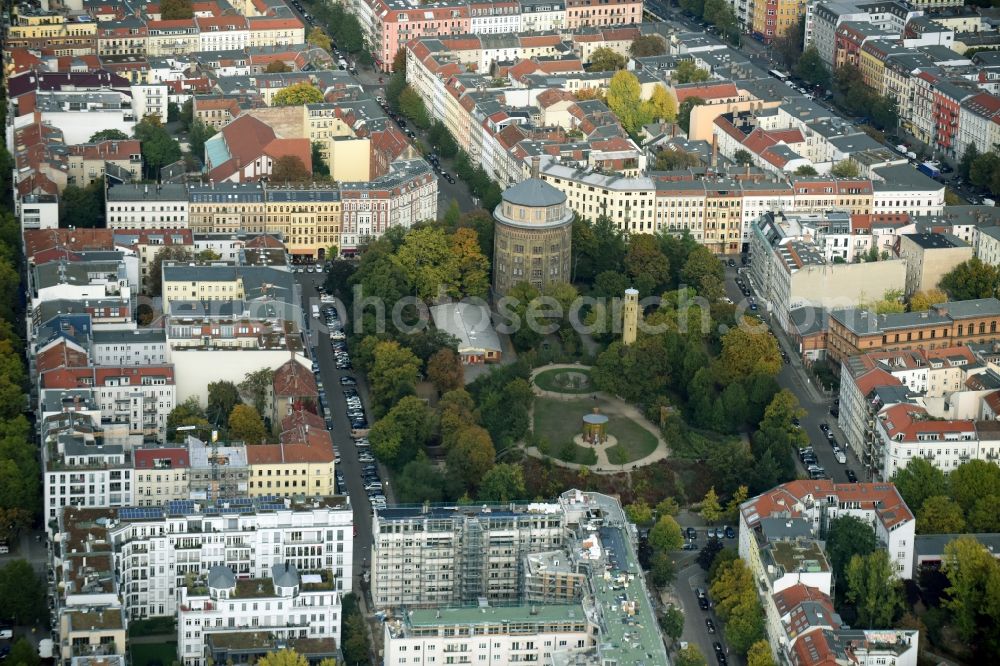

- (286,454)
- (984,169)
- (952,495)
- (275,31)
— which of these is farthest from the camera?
(275,31)

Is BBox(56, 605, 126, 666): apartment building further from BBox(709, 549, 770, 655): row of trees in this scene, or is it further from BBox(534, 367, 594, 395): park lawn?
BBox(534, 367, 594, 395): park lawn

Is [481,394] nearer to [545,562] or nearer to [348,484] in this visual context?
[348,484]

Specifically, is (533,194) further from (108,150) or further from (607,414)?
(108,150)

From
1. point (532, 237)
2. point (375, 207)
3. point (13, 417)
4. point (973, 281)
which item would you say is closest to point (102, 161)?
point (375, 207)

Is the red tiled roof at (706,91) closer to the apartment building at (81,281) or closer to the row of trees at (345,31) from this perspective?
the row of trees at (345,31)

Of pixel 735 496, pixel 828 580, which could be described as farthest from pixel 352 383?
pixel 828 580

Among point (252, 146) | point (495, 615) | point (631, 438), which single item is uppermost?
point (252, 146)

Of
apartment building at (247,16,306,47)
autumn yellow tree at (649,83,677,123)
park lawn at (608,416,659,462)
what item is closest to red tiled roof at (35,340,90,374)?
park lawn at (608,416,659,462)
